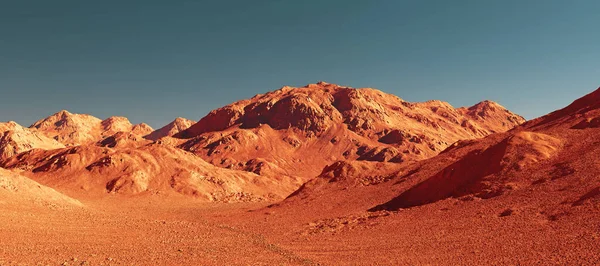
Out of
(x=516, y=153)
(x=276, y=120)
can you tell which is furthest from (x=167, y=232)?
(x=276, y=120)

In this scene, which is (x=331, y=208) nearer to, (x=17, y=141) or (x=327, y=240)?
(x=327, y=240)

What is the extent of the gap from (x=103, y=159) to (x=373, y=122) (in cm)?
9645

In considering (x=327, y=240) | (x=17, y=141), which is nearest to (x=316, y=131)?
(x=17, y=141)

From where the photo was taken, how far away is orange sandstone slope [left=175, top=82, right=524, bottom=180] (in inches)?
4941

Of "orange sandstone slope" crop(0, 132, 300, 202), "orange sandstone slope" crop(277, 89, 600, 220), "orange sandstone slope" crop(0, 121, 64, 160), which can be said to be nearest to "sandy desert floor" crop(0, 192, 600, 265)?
"orange sandstone slope" crop(277, 89, 600, 220)

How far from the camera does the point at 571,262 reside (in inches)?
794

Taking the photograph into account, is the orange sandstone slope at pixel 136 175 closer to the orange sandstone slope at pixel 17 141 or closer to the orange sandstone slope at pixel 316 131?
the orange sandstone slope at pixel 316 131

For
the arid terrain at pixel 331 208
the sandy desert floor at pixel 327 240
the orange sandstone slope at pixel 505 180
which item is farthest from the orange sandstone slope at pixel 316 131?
the sandy desert floor at pixel 327 240

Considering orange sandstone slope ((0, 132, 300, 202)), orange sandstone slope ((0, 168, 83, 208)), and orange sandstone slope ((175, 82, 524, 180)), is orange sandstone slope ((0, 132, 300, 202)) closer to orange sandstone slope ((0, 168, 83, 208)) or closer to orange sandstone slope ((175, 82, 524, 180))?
orange sandstone slope ((175, 82, 524, 180))

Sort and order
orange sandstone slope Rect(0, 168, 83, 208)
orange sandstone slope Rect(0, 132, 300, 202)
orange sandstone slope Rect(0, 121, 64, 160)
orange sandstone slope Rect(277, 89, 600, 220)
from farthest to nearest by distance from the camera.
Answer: orange sandstone slope Rect(0, 121, 64, 160) < orange sandstone slope Rect(0, 132, 300, 202) < orange sandstone slope Rect(0, 168, 83, 208) < orange sandstone slope Rect(277, 89, 600, 220)

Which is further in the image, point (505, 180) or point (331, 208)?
point (331, 208)

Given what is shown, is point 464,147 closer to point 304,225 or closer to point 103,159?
point 304,225

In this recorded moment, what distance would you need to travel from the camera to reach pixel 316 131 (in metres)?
145

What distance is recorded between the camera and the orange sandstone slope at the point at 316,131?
125500mm
